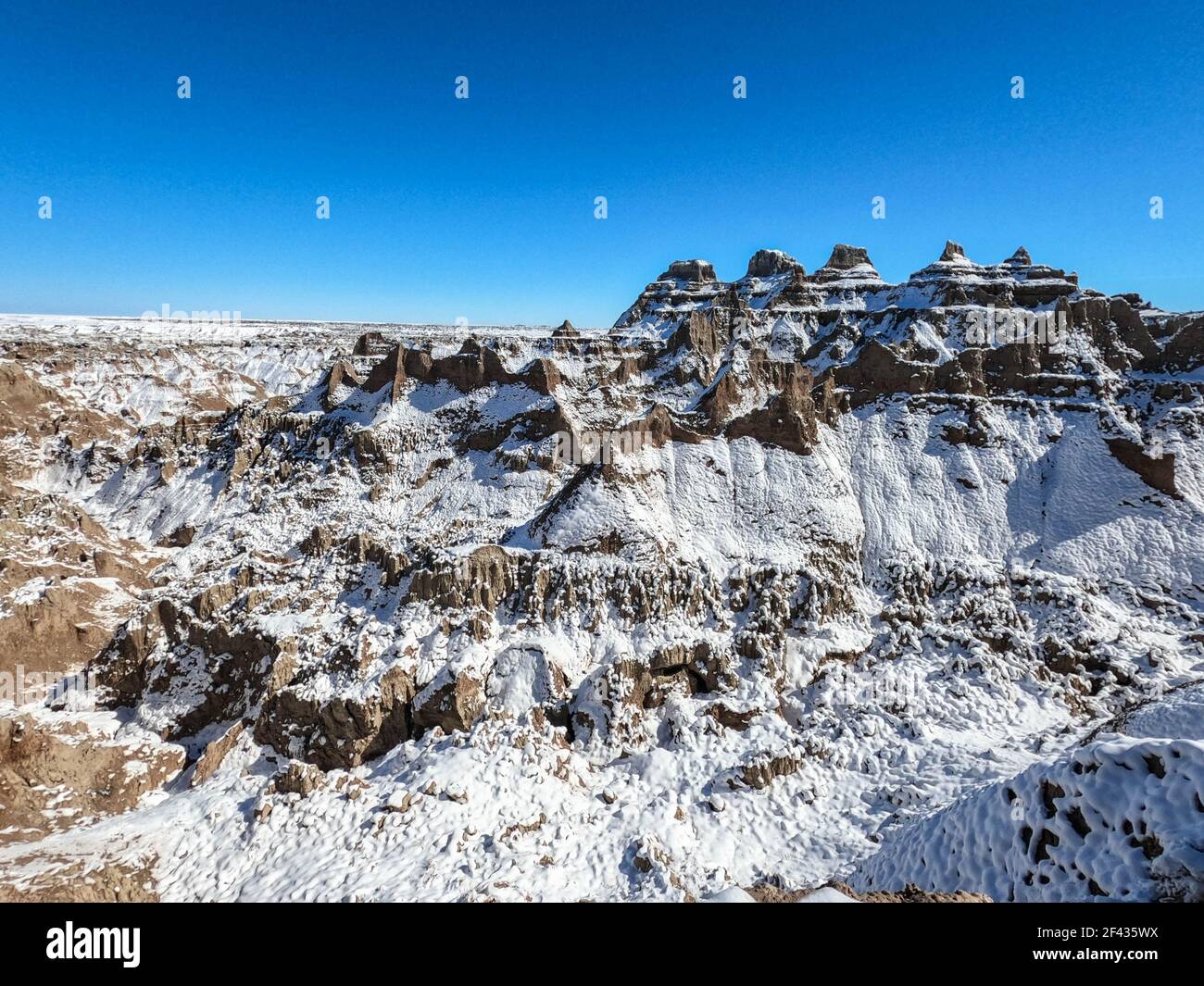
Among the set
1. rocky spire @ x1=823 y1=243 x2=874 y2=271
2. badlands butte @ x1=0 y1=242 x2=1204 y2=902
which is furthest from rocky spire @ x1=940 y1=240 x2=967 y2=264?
badlands butte @ x1=0 y1=242 x2=1204 y2=902

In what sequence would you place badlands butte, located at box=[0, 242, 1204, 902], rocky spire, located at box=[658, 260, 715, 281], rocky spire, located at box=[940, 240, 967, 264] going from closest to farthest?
badlands butte, located at box=[0, 242, 1204, 902]
rocky spire, located at box=[940, 240, 967, 264]
rocky spire, located at box=[658, 260, 715, 281]

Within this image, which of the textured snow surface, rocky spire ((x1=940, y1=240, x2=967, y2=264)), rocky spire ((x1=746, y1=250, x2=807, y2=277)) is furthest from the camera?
rocky spire ((x1=746, y1=250, x2=807, y2=277))

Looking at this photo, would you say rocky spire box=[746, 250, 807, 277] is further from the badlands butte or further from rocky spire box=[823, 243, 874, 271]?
the badlands butte

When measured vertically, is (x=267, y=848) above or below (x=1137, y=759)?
below

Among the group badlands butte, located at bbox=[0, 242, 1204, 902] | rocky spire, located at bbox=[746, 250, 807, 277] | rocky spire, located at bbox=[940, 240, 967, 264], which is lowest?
badlands butte, located at bbox=[0, 242, 1204, 902]
